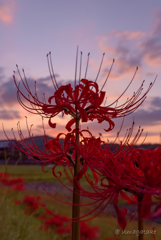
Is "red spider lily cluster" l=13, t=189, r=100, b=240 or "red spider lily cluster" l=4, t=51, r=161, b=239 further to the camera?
"red spider lily cluster" l=13, t=189, r=100, b=240

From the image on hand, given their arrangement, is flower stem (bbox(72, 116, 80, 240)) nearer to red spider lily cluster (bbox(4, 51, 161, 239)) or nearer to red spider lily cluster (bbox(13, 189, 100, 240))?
red spider lily cluster (bbox(4, 51, 161, 239))

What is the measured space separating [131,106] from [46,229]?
12.8 feet

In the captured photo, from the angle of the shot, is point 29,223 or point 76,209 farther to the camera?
point 29,223

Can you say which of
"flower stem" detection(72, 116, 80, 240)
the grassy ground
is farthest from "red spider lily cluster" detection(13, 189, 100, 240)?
"flower stem" detection(72, 116, 80, 240)

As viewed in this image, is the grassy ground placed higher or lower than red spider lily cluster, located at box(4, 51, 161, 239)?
lower

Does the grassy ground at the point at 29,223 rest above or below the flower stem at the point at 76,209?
below

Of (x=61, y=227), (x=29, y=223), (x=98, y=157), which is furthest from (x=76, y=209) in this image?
(x=29, y=223)

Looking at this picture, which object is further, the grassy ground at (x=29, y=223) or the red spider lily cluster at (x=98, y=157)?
the grassy ground at (x=29, y=223)

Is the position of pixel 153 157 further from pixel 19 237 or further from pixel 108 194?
pixel 19 237

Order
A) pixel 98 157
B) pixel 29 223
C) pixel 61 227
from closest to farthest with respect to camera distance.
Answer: pixel 98 157 → pixel 61 227 → pixel 29 223

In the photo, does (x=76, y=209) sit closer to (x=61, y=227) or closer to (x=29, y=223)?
(x=61, y=227)

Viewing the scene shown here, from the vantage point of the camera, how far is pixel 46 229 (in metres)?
5.02

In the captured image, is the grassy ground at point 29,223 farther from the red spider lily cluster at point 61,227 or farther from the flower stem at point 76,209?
the flower stem at point 76,209

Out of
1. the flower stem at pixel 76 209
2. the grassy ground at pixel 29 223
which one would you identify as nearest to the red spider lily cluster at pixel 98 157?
the flower stem at pixel 76 209
